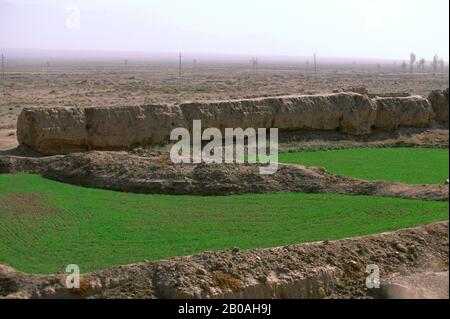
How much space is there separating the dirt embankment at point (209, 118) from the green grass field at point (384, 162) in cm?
321

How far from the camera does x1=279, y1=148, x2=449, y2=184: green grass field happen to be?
67.8ft

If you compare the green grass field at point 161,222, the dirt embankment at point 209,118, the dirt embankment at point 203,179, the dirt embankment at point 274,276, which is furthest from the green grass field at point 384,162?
the dirt embankment at point 274,276

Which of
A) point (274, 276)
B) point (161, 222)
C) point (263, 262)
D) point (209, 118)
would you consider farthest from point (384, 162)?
point (274, 276)

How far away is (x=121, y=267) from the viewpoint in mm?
11656

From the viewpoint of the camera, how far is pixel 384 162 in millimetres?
23344

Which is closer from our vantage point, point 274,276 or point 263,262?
point 274,276

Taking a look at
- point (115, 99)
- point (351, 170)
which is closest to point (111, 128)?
point (351, 170)

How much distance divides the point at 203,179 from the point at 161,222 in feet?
13.1

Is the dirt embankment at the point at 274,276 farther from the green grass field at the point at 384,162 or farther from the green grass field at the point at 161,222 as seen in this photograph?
the green grass field at the point at 384,162

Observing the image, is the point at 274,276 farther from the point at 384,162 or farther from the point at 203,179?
the point at 384,162

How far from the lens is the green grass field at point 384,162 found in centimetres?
2066

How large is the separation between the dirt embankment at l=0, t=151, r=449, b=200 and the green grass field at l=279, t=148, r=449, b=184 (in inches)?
67.7

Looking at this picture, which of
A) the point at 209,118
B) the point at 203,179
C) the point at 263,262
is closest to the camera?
the point at 263,262

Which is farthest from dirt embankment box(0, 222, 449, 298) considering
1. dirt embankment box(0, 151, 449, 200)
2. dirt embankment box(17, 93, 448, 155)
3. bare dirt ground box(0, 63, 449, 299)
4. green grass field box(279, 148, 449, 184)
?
dirt embankment box(17, 93, 448, 155)
